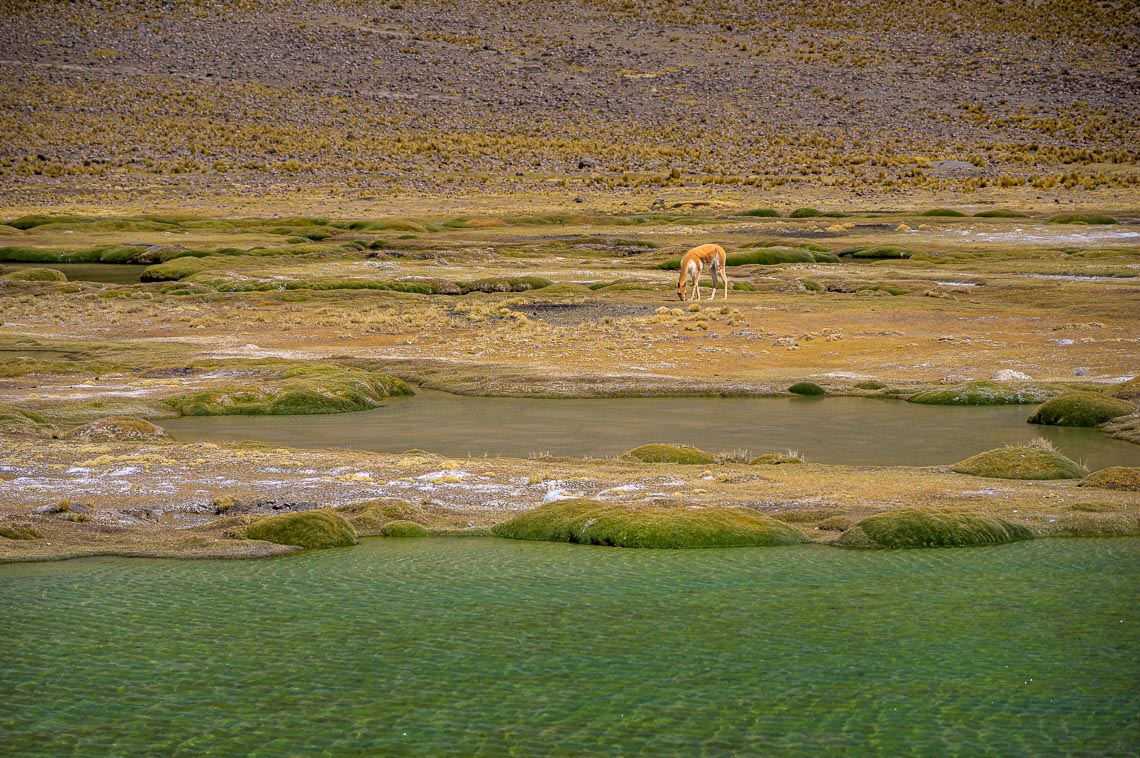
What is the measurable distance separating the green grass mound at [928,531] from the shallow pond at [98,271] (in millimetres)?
49938

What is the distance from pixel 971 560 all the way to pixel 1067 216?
220 ft

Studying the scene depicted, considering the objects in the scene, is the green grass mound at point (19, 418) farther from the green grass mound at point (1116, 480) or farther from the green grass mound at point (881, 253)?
the green grass mound at point (881, 253)

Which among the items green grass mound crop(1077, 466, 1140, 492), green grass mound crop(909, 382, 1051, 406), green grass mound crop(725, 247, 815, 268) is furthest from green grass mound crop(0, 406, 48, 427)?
green grass mound crop(725, 247, 815, 268)

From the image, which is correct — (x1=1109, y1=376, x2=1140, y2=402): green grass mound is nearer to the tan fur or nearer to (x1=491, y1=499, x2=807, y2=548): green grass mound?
(x1=491, y1=499, x2=807, y2=548): green grass mound

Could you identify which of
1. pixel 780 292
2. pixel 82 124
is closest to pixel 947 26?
pixel 82 124

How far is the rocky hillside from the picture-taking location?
10344 cm

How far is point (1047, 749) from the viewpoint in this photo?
7707mm

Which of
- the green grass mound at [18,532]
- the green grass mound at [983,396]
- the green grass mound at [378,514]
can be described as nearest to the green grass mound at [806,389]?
the green grass mound at [983,396]

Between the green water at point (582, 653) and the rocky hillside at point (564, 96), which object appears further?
the rocky hillside at point (564, 96)

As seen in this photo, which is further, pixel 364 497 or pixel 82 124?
pixel 82 124

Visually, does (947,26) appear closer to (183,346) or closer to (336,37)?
(336,37)

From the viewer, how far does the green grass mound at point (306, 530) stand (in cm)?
1434

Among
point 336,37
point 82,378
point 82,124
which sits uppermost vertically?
point 336,37

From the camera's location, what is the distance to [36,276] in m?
58.2
